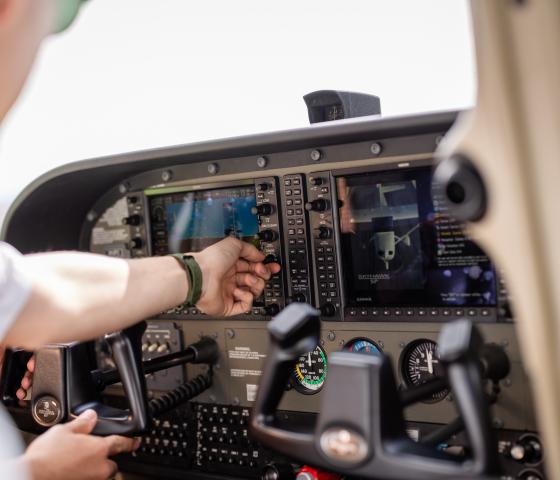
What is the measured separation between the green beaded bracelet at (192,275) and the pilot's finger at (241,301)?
243mm

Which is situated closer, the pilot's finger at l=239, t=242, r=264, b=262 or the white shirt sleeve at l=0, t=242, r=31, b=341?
the white shirt sleeve at l=0, t=242, r=31, b=341

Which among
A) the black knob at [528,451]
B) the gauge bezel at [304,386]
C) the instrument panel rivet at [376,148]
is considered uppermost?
the instrument panel rivet at [376,148]

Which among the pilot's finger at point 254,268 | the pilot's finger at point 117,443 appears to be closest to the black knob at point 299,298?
the pilot's finger at point 254,268

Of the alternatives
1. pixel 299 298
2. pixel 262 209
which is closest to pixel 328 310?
pixel 299 298

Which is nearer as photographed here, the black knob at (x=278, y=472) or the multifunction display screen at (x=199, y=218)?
the black knob at (x=278, y=472)

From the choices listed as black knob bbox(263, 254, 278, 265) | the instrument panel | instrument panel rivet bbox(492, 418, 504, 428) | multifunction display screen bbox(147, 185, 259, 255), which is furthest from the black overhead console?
instrument panel rivet bbox(492, 418, 504, 428)

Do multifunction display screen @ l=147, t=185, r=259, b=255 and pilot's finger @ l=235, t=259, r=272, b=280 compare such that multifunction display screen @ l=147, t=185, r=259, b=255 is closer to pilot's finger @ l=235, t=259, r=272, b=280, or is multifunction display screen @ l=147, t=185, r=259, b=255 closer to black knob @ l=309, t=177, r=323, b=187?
pilot's finger @ l=235, t=259, r=272, b=280

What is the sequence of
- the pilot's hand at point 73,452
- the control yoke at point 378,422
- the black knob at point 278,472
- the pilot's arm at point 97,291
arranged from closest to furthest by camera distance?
the control yoke at point 378,422
the pilot's arm at point 97,291
the pilot's hand at point 73,452
the black knob at point 278,472

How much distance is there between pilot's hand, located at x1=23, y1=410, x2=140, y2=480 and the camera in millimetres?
1628

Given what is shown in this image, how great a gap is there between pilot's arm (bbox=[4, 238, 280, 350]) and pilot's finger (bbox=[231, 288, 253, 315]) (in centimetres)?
8

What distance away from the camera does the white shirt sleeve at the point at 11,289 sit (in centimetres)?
124

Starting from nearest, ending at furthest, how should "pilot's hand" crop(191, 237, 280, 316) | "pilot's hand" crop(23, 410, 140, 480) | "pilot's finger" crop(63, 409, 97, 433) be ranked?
"pilot's hand" crop(23, 410, 140, 480), "pilot's finger" crop(63, 409, 97, 433), "pilot's hand" crop(191, 237, 280, 316)

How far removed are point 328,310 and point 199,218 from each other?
547 mm

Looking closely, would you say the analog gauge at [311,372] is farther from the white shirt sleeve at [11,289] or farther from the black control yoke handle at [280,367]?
the white shirt sleeve at [11,289]
